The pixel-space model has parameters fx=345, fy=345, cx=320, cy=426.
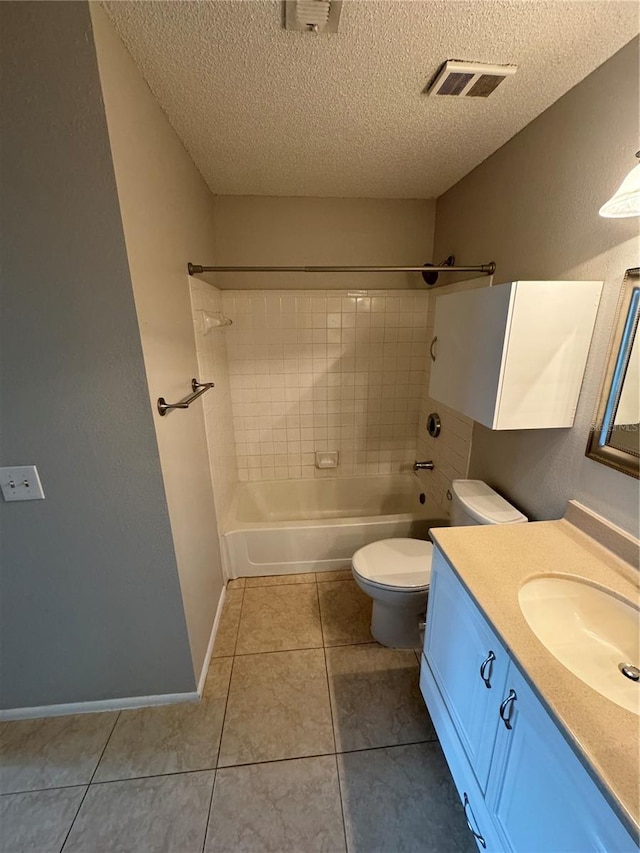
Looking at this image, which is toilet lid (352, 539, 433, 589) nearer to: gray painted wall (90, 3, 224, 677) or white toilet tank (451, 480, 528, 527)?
white toilet tank (451, 480, 528, 527)

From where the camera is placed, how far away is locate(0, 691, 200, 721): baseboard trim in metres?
1.42

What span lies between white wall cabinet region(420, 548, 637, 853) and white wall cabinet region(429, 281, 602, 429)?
1.95 ft

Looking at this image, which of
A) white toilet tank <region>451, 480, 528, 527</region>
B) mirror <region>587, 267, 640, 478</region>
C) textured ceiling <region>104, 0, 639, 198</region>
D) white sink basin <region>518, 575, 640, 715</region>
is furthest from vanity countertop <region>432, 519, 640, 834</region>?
textured ceiling <region>104, 0, 639, 198</region>

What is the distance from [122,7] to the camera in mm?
883

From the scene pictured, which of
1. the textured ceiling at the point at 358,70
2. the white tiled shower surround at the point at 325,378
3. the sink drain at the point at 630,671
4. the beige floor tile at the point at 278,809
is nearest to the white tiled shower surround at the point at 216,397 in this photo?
the white tiled shower surround at the point at 325,378

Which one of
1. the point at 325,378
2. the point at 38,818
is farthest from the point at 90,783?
the point at 325,378

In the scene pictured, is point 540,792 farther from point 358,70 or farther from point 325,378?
point 325,378

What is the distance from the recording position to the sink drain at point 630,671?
0.82 metres

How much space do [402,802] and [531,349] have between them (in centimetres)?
158

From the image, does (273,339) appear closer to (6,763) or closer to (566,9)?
(566,9)

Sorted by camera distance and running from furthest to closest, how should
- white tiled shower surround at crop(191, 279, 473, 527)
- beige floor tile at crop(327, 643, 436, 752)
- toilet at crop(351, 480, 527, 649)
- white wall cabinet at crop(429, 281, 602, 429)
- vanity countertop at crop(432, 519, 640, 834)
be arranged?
white tiled shower surround at crop(191, 279, 473, 527)
toilet at crop(351, 480, 527, 649)
beige floor tile at crop(327, 643, 436, 752)
white wall cabinet at crop(429, 281, 602, 429)
vanity countertop at crop(432, 519, 640, 834)

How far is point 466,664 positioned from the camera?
1.00 metres

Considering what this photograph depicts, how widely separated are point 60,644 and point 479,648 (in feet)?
4.97

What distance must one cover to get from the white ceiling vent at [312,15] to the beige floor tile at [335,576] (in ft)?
7.88
